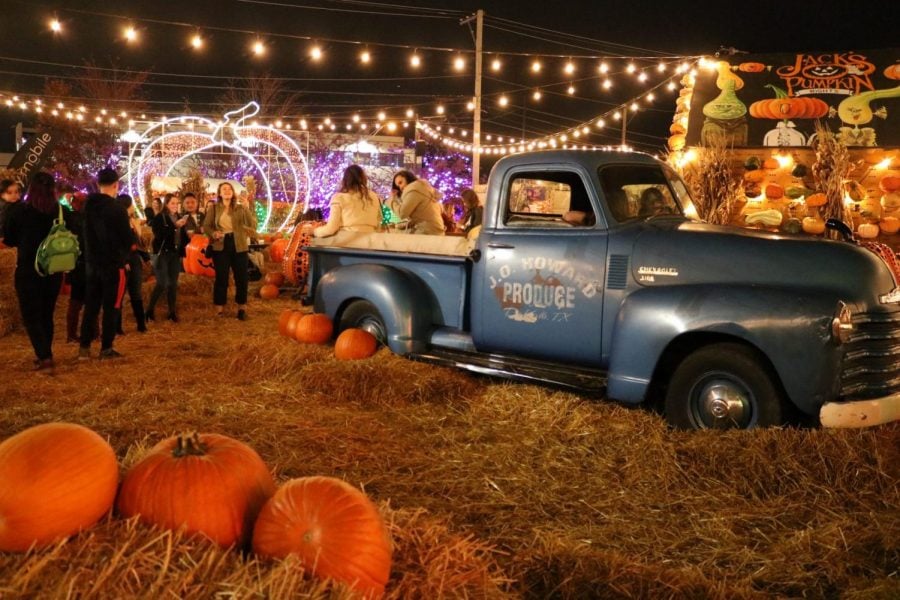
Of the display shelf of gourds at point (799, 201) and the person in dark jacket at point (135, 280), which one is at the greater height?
the display shelf of gourds at point (799, 201)

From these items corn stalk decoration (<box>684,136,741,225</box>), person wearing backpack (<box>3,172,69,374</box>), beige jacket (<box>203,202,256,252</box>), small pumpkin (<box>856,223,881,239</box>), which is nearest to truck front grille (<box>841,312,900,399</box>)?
person wearing backpack (<box>3,172,69,374</box>)

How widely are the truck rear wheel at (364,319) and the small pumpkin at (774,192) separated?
9136mm

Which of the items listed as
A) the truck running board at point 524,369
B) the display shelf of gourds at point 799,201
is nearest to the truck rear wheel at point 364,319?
the truck running board at point 524,369

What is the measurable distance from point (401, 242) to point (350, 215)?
1.30 meters

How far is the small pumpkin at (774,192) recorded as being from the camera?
13070 millimetres

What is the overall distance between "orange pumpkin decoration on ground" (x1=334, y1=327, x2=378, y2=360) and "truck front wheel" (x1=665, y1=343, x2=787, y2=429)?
278 cm

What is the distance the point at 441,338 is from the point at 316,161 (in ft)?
126

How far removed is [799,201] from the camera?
1298 centimetres

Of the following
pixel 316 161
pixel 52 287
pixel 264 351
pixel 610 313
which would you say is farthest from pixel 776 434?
pixel 316 161

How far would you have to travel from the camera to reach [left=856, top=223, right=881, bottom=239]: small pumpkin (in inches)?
480

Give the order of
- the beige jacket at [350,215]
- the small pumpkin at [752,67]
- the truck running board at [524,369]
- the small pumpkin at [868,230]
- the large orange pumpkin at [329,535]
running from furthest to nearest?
the small pumpkin at [752,67], the small pumpkin at [868,230], the beige jacket at [350,215], the truck running board at [524,369], the large orange pumpkin at [329,535]

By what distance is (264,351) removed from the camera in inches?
266

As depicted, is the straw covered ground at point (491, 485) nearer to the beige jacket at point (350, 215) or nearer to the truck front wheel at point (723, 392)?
the truck front wheel at point (723, 392)

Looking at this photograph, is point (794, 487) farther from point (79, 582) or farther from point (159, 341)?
point (159, 341)
